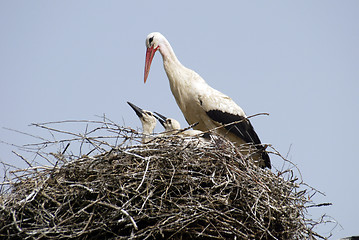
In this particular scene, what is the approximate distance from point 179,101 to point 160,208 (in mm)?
1909

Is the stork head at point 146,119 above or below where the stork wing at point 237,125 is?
above

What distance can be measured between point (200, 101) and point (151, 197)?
1.71m

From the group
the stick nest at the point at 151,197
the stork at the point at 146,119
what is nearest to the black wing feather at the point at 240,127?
the stork at the point at 146,119

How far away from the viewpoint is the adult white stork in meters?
5.07

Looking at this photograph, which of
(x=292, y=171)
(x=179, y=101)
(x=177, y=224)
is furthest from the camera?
(x=179, y=101)

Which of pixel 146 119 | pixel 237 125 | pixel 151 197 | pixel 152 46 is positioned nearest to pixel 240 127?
pixel 237 125

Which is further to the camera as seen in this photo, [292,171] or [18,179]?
[292,171]

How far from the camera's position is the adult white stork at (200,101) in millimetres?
5066

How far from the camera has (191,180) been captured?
11.6 feet

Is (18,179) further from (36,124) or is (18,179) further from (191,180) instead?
(191,180)

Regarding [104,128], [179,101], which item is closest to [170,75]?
[179,101]

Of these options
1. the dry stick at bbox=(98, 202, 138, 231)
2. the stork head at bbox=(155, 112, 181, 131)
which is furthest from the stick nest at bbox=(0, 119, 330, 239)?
the stork head at bbox=(155, 112, 181, 131)

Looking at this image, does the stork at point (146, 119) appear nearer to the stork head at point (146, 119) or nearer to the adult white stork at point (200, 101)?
the stork head at point (146, 119)

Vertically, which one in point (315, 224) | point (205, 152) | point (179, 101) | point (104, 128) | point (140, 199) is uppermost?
point (179, 101)
